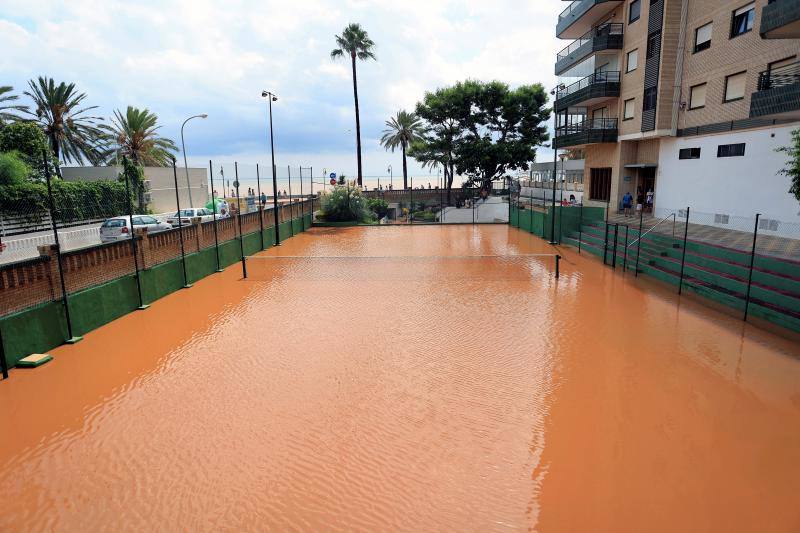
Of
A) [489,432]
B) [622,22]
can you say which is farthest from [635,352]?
[622,22]

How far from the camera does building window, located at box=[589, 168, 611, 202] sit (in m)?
35.5

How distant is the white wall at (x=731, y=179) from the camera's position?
67.1 feet

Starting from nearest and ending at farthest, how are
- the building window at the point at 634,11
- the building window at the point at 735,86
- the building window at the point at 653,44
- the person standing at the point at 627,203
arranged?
the building window at the point at 735,86 → the building window at the point at 653,44 → the building window at the point at 634,11 → the person standing at the point at 627,203

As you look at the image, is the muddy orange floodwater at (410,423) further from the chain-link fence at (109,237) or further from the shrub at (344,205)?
the shrub at (344,205)

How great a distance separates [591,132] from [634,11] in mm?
7899

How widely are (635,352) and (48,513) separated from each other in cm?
1109

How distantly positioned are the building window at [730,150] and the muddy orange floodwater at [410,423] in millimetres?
12823

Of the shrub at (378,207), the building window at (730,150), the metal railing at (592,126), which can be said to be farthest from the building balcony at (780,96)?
the shrub at (378,207)

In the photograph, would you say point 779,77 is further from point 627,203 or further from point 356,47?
point 356,47

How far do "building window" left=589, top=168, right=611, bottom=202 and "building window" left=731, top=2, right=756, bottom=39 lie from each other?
12872mm

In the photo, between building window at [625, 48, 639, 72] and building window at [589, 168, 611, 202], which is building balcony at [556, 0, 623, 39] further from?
building window at [589, 168, 611, 202]

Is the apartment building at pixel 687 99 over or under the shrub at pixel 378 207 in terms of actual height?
over

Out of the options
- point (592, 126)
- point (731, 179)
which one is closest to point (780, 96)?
point (731, 179)

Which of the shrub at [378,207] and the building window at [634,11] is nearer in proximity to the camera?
the building window at [634,11]
